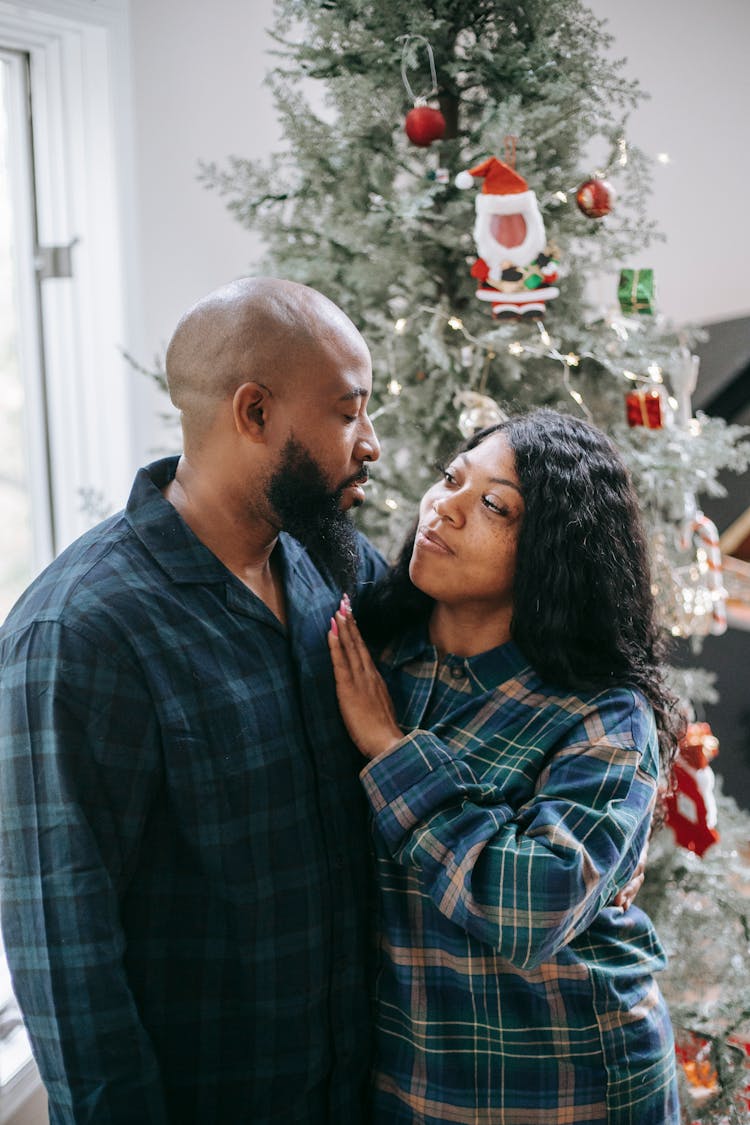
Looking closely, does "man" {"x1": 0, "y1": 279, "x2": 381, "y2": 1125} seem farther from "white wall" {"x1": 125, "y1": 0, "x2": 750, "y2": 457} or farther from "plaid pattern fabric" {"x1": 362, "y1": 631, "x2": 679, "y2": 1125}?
"white wall" {"x1": 125, "y1": 0, "x2": 750, "y2": 457}

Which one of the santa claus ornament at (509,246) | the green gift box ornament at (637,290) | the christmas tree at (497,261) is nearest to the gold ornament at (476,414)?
the christmas tree at (497,261)

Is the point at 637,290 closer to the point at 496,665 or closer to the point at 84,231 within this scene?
the point at 496,665

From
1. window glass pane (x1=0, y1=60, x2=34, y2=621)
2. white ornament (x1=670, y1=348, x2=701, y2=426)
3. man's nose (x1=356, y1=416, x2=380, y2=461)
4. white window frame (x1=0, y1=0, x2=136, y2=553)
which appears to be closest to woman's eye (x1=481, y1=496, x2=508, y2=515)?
man's nose (x1=356, y1=416, x2=380, y2=461)

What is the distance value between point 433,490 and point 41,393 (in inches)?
46.9

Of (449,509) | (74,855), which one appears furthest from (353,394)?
(74,855)

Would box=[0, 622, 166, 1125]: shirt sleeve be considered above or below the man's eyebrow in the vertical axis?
below

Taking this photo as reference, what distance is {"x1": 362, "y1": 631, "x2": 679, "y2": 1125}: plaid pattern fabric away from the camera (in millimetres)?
Result: 1056

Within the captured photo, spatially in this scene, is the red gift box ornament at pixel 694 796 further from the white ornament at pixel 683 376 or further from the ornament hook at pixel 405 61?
the ornament hook at pixel 405 61

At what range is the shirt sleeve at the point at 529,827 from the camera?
1.04m

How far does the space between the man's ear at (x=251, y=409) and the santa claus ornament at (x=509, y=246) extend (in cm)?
67

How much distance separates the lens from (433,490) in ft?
4.22

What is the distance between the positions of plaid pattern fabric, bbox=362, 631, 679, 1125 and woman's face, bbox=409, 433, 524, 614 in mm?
132

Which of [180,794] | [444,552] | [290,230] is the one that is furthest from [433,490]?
[290,230]

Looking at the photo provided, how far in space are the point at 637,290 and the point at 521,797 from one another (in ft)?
3.28
